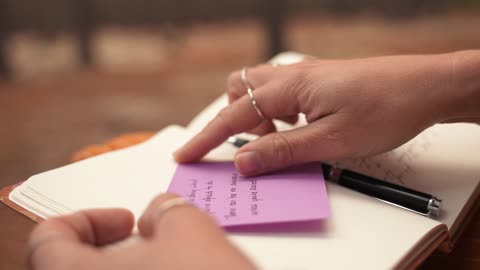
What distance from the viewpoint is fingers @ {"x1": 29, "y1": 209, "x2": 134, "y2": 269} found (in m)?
0.37

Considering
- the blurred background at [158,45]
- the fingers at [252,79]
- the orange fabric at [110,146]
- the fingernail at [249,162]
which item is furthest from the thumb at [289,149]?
the blurred background at [158,45]

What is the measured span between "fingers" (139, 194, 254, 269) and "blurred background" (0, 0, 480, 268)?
4.85 feet

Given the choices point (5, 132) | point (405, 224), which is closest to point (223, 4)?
point (5, 132)

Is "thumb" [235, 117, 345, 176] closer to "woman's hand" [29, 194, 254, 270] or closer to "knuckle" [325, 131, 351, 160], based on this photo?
"knuckle" [325, 131, 351, 160]

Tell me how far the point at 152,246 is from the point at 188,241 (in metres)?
0.03

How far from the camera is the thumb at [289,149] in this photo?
576 millimetres

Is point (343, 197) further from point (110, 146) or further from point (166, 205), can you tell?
point (110, 146)

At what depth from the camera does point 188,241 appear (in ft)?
1.19

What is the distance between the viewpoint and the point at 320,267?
43 cm

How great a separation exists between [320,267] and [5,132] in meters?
1.75

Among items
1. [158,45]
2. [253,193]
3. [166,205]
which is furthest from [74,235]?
[158,45]

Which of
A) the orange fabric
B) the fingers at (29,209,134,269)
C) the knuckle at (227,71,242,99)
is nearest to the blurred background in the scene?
the orange fabric

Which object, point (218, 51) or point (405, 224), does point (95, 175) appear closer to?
point (405, 224)

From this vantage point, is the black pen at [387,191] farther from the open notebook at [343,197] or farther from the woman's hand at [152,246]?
the woman's hand at [152,246]
